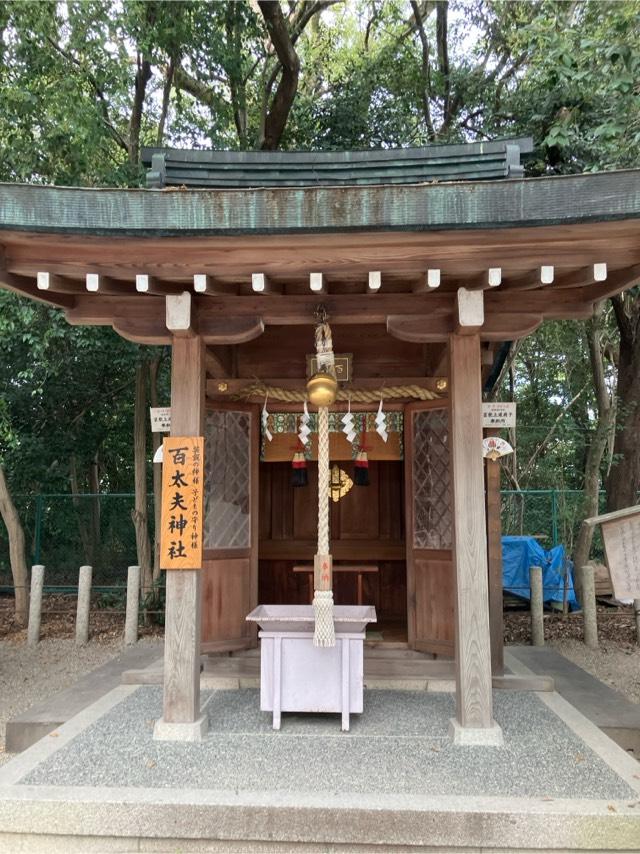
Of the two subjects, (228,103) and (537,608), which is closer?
(537,608)

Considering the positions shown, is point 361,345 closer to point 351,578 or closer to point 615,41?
point 351,578

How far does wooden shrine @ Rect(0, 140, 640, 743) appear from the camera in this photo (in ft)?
12.0

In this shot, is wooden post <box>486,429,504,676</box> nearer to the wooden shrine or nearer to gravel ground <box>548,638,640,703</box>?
the wooden shrine

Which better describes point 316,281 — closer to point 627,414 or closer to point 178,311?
point 178,311

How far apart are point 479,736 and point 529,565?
579 cm

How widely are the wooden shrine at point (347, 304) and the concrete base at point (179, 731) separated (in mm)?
17

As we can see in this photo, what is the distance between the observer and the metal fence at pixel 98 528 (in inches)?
415

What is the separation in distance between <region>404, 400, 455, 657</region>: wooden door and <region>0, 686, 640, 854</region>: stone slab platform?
4.87 feet

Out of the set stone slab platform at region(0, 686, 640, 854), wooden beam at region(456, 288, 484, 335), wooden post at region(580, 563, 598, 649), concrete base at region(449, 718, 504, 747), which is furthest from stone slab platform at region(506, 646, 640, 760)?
wooden beam at region(456, 288, 484, 335)

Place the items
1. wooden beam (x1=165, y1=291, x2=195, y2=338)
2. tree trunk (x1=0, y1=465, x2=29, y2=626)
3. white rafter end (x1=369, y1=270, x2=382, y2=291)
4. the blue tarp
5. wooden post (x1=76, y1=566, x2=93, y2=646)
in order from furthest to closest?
the blue tarp < tree trunk (x1=0, y1=465, x2=29, y2=626) < wooden post (x1=76, y1=566, x2=93, y2=646) < wooden beam (x1=165, y1=291, x2=195, y2=338) < white rafter end (x1=369, y1=270, x2=382, y2=291)

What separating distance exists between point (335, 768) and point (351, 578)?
13.9 feet

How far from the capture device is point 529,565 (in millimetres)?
Answer: 9414

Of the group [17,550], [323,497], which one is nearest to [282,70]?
[17,550]

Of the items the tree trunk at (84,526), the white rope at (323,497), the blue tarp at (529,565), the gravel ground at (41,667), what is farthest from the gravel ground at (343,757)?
the tree trunk at (84,526)
